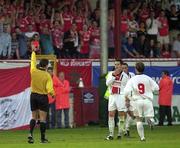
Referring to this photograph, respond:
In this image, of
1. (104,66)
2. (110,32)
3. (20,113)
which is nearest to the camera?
(20,113)

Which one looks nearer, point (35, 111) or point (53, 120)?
point (35, 111)

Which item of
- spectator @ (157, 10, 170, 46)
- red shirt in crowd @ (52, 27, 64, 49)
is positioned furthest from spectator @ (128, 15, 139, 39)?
red shirt in crowd @ (52, 27, 64, 49)

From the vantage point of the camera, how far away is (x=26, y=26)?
28656 mm

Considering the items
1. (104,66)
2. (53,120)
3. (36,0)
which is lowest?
(53,120)

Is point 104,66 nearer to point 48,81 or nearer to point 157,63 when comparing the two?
point 157,63

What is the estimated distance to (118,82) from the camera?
68.1 feet

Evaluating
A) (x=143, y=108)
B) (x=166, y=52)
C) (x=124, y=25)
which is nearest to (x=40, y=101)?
(x=143, y=108)

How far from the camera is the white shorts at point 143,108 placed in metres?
19.3

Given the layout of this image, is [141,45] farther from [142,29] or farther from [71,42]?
[71,42]

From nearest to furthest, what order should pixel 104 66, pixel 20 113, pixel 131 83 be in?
1. pixel 131 83
2. pixel 20 113
3. pixel 104 66

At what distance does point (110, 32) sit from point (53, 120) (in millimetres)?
5253

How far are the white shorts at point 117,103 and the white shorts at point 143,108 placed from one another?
137cm

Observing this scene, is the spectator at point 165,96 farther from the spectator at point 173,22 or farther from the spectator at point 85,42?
the spectator at point 173,22

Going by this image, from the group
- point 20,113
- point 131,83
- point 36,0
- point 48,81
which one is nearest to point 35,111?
point 48,81
